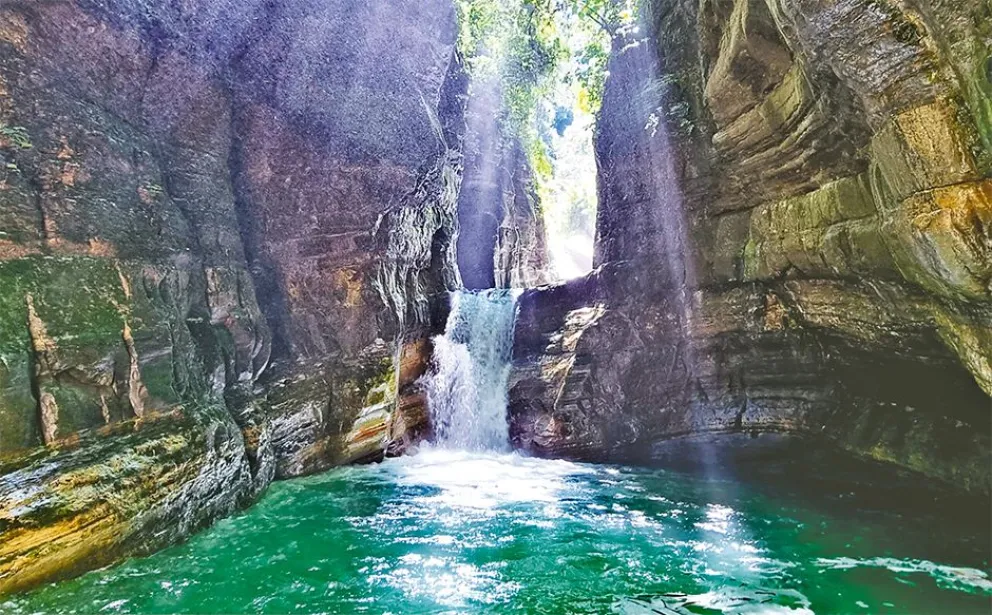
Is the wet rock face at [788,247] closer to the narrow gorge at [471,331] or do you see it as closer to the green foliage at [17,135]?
the narrow gorge at [471,331]

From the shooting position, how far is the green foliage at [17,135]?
19.2 ft

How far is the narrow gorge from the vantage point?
4.89 meters

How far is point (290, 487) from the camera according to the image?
8.34 m

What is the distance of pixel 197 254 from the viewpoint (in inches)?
318

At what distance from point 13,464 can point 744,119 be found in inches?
431

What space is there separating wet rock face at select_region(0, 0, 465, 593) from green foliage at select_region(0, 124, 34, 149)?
2 cm

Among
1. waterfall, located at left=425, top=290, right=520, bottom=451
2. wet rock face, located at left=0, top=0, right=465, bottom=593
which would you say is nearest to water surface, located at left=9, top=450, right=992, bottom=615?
wet rock face, located at left=0, top=0, right=465, bottom=593

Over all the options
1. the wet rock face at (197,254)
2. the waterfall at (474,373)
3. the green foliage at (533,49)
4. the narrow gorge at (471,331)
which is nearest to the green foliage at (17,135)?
the wet rock face at (197,254)

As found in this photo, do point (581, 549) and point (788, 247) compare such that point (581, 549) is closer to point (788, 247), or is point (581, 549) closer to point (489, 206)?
point (788, 247)

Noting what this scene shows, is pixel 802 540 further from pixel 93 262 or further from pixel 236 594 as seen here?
pixel 93 262

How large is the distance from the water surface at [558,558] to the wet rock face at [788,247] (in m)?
1.86

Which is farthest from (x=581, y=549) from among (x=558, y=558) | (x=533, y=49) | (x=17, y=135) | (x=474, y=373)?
(x=533, y=49)

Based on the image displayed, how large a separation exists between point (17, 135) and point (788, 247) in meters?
11.2

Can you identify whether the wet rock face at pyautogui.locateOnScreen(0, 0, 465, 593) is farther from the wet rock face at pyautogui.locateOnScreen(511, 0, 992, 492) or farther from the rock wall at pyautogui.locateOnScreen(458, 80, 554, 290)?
the rock wall at pyautogui.locateOnScreen(458, 80, 554, 290)
